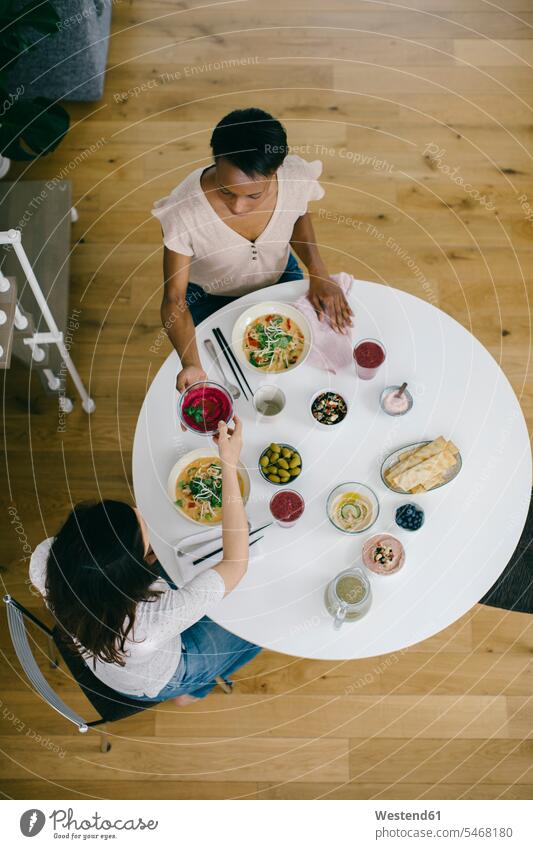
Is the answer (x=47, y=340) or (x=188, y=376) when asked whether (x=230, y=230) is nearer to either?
(x=188, y=376)

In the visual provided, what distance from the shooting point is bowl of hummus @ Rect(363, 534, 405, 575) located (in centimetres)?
205

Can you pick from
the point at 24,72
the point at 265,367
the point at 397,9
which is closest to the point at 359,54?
the point at 397,9

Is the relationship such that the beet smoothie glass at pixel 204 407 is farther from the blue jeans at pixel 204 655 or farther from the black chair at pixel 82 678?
the black chair at pixel 82 678

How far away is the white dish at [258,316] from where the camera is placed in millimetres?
2254

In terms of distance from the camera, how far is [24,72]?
3363 millimetres

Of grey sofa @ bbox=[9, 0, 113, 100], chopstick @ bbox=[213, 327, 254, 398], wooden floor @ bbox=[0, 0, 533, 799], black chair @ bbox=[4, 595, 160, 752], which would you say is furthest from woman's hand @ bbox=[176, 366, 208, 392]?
grey sofa @ bbox=[9, 0, 113, 100]

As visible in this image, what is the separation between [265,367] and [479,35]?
268 centimetres

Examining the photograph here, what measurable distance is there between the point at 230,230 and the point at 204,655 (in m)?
1.44

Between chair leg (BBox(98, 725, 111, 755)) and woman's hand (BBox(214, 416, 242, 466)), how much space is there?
1407 millimetres

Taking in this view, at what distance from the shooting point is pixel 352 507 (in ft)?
6.95

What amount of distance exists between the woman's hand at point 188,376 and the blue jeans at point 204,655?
0.79m

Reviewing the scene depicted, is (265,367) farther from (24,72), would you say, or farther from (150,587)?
(24,72)

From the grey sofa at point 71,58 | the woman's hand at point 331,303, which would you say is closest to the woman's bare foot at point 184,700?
the woman's hand at point 331,303

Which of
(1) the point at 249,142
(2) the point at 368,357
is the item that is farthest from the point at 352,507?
(1) the point at 249,142
